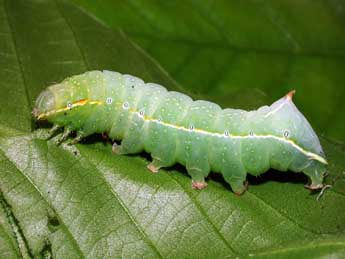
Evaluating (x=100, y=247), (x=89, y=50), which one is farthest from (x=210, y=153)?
(x=89, y=50)

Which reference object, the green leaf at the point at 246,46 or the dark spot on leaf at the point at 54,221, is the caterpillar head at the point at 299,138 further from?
the dark spot on leaf at the point at 54,221

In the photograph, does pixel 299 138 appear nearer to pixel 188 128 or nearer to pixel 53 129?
pixel 188 128

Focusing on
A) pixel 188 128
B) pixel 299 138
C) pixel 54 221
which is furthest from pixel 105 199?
pixel 299 138

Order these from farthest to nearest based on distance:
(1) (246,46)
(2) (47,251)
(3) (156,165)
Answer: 1. (1) (246,46)
2. (3) (156,165)
3. (2) (47,251)

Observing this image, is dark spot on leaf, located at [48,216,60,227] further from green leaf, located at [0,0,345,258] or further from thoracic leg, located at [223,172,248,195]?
thoracic leg, located at [223,172,248,195]

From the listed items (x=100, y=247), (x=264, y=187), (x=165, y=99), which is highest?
(x=165, y=99)

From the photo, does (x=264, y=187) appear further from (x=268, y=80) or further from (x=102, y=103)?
(x=268, y=80)
